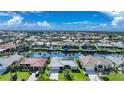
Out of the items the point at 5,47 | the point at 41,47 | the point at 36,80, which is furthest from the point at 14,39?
the point at 36,80

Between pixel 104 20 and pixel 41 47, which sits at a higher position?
pixel 104 20

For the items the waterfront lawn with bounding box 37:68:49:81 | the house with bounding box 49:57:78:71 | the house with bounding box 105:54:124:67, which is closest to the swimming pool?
the house with bounding box 49:57:78:71

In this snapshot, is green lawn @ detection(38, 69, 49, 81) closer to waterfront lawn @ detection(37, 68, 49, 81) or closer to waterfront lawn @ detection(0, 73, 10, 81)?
waterfront lawn @ detection(37, 68, 49, 81)

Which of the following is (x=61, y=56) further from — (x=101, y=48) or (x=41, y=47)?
(x=101, y=48)

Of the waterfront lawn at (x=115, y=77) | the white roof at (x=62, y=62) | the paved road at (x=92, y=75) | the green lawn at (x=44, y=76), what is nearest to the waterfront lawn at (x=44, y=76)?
the green lawn at (x=44, y=76)

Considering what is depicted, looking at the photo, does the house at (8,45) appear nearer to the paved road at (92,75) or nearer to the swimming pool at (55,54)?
the swimming pool at (55,54)
